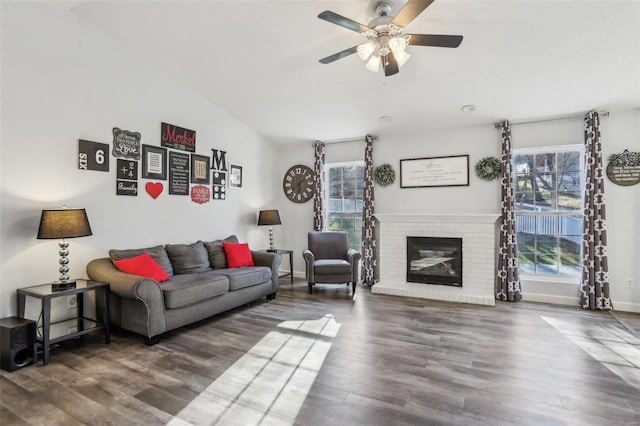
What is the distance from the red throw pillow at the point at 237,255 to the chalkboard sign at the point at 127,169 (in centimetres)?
150

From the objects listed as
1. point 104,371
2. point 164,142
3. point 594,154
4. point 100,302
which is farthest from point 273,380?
point 594,154

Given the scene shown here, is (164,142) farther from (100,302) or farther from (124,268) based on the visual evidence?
(100,302)

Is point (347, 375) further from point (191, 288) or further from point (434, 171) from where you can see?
point (434, 171)

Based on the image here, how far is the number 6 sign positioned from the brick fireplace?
3.82m

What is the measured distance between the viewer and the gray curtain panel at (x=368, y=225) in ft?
18.4

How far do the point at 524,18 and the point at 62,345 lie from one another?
17.0 feet

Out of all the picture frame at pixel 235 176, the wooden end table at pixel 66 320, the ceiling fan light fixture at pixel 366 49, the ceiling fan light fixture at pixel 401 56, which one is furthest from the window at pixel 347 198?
the wooden end table at pixel 66 320

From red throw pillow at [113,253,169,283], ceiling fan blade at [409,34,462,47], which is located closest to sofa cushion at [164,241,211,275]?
red throw pillow at [113,253,169,283]

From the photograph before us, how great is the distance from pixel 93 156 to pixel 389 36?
329 centimetres

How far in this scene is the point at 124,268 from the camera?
11.1 ft

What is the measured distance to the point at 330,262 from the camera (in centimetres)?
516

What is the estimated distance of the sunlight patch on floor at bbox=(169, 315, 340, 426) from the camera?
2037 mm

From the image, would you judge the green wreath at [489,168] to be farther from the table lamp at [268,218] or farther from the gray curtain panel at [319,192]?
the table lamp at [268,218]

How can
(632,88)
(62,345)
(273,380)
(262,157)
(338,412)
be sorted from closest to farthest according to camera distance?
(338,412) → (273,380) → (62,345) → (632,88) → (262,157)
